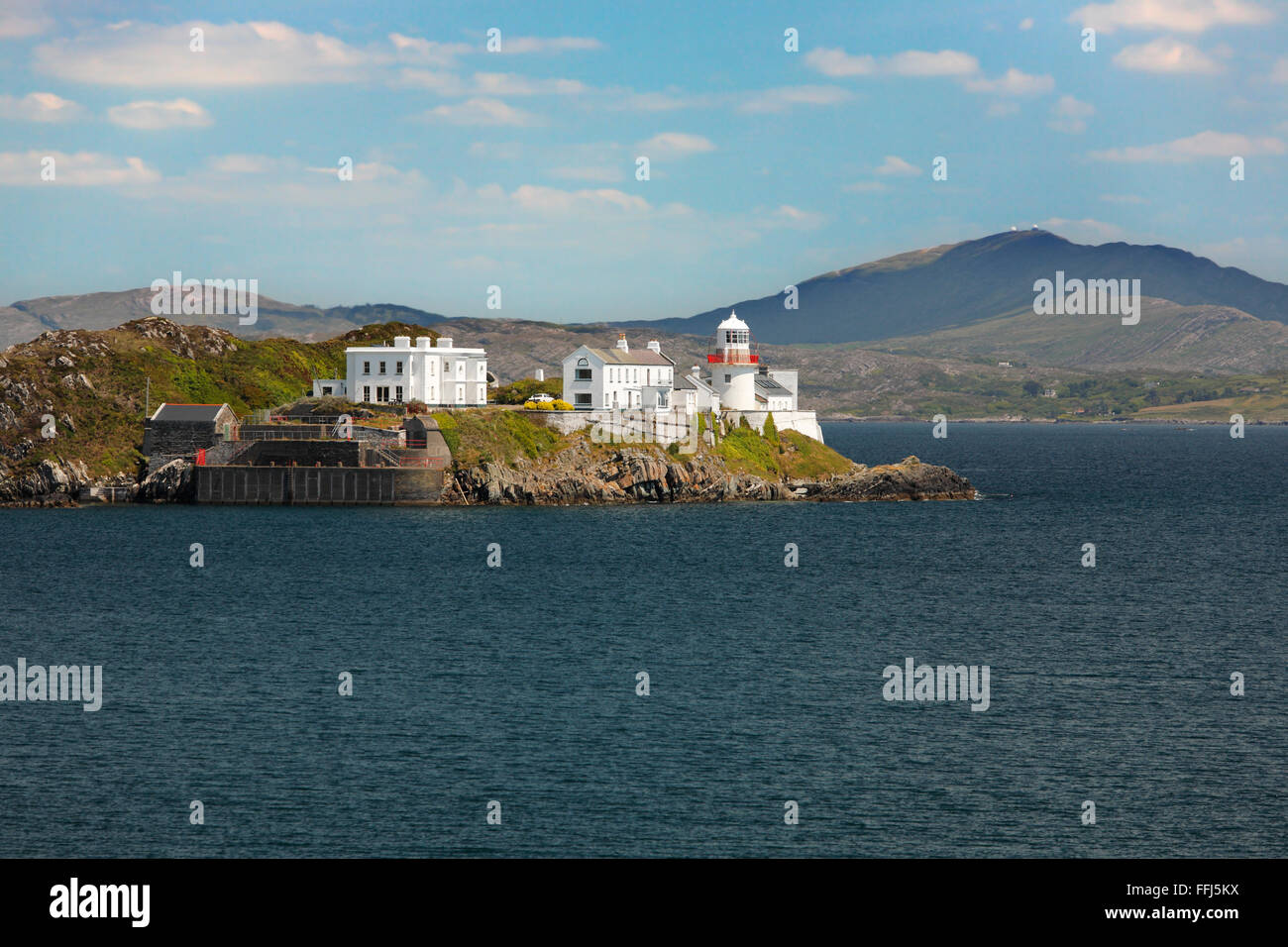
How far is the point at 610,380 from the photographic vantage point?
128m

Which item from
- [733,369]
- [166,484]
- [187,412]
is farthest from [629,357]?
[166,484]

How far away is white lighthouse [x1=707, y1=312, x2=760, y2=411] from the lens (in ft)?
439

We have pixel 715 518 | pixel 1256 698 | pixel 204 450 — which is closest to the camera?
pixel 1256 698

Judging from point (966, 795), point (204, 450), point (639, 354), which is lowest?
point (966, 795)

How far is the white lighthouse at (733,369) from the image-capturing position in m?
134

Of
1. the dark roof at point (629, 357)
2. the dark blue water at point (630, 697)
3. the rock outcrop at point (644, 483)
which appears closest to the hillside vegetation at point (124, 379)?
the dark blue water at point (630, 697)

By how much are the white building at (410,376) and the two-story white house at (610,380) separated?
422 inches

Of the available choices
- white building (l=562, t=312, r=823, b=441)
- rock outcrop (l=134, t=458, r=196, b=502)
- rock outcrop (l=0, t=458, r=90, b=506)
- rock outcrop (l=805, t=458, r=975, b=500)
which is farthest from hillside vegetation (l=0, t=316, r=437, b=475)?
rock outcrop (l=805, t=458, r=975, b=500)

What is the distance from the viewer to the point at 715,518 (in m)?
113

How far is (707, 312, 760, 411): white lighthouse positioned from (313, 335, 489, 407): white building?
977 inches

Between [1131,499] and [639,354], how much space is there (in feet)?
188

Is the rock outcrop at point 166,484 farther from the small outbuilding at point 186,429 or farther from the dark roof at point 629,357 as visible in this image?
the dark roof at point 629,357

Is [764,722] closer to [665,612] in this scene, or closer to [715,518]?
[665,612]

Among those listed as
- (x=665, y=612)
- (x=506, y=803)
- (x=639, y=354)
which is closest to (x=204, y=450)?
(x=639, y=354)
